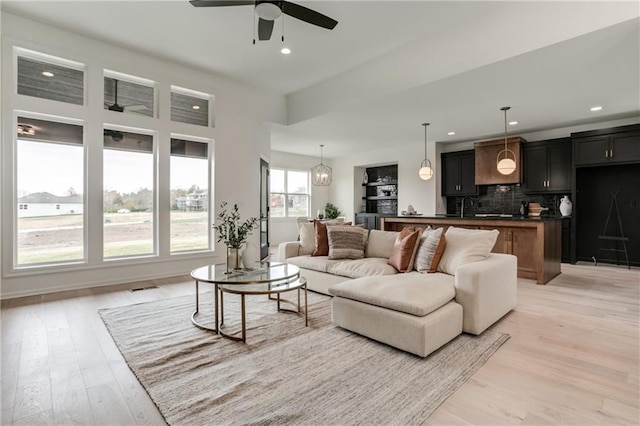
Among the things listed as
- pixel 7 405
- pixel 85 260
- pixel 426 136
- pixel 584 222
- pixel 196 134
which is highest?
pixel 426 136

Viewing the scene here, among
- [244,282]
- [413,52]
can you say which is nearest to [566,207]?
[413,52]

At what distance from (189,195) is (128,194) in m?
0.88

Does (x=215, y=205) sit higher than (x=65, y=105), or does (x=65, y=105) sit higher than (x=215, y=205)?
(x=65, y=105)

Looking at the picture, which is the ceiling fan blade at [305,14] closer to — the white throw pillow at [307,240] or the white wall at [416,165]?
the white throw pillow at [307,240]

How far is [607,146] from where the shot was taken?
5.72m

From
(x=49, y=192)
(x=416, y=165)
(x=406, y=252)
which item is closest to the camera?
(x=406, y=252)

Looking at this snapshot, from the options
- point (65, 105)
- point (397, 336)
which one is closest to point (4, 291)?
point (65, 105)

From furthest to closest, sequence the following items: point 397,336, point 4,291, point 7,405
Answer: point 4,291
point 397,336
point 7,405

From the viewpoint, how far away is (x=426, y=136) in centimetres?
743

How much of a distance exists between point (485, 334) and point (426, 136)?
5.60m

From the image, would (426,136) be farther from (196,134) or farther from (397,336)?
(397,336)

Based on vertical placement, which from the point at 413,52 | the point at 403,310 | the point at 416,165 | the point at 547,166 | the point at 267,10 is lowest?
the point at 403,310

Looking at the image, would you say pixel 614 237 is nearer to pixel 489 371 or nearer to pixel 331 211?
pixel 489 371

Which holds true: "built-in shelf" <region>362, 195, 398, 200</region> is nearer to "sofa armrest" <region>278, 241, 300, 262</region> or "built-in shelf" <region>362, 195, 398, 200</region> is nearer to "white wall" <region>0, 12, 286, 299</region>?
"white wall" <region>0, 12, 286, 299</region>
